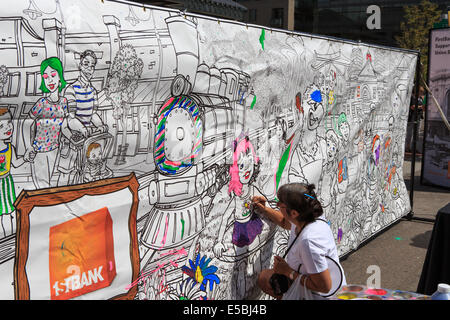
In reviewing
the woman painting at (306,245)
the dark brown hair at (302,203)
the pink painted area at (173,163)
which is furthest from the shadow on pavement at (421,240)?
the pink painted area at (173,163)

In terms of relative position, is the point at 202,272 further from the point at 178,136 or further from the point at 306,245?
the point at 178,136

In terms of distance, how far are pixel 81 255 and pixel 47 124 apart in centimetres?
62

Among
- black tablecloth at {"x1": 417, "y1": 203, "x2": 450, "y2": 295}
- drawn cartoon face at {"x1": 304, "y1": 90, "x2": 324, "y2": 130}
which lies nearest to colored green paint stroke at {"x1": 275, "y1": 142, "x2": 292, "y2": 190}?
drawn cartoon face at {"x1": 304, "y1": 90, "x2": 324, "y2": 130}

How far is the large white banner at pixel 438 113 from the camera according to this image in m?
8.01

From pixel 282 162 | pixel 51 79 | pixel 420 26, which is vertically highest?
pixel 420 26

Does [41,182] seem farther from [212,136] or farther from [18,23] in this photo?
[212,136]

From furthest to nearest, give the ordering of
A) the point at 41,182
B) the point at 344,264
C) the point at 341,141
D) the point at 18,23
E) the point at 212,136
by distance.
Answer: the point at 344,264 → the point at 341,141 → the point at 212,136 → the point at 41,182 → the point at 18,23

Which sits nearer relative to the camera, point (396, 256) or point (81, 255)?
point (81, 255)

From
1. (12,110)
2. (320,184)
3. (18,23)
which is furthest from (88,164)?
(320,184)

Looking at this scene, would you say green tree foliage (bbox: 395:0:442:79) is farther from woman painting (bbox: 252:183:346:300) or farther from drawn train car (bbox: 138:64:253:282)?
woman painting (bbox: 252:183:346:300)

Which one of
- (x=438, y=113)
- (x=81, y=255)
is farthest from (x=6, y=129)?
(x=438, y=113)

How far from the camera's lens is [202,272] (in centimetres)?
289

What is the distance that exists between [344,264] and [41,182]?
3523 millimetres
